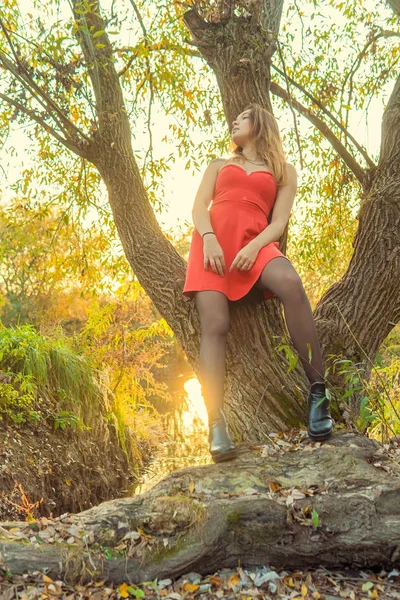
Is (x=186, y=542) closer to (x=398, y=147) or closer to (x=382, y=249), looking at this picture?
(x=382, y=249)

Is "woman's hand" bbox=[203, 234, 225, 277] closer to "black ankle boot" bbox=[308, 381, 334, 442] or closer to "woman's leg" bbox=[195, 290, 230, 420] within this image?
"woman's leg" bbox=[195, 290, 230, 420]

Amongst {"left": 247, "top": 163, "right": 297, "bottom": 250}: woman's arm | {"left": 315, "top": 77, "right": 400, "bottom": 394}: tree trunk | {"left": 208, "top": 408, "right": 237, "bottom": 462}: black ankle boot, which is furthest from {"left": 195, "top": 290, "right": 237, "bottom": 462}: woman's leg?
{"left": 315, "top": 77, "right": 400, "bottom": 394}: tree trunk

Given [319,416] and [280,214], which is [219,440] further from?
[280,214]

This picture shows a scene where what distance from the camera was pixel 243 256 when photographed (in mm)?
3154

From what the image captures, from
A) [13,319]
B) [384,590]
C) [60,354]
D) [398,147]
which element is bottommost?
[384,590]

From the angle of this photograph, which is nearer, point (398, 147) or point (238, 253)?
point (238, 253)

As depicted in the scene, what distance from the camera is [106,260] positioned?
20.1 ft

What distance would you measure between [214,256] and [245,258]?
0.57 ft

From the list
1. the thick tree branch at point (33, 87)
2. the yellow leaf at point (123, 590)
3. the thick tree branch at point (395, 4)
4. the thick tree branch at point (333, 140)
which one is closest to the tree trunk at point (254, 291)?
the thick tree branch at point (33, 87)

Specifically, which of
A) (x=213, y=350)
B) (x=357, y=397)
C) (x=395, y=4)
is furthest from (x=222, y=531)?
(x=395, y=4)

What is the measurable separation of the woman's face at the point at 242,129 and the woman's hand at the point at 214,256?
2.46 feet

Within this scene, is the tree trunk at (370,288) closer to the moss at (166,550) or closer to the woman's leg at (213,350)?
the woman's leg at (213,350)

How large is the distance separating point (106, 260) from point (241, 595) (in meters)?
4.24

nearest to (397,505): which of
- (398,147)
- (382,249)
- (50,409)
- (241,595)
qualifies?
(241,595)
